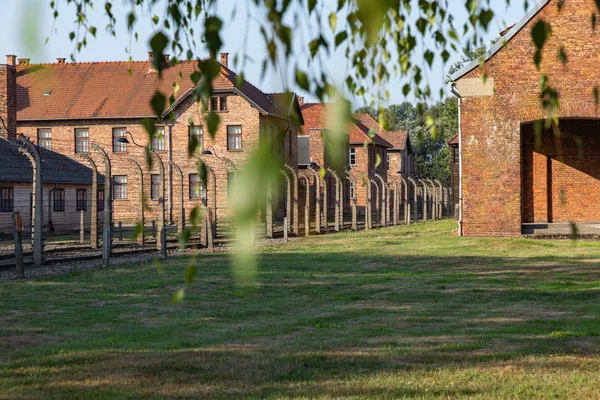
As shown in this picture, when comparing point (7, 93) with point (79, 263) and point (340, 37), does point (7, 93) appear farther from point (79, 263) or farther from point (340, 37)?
point (340, 37)

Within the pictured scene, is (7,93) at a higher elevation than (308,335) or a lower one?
higher

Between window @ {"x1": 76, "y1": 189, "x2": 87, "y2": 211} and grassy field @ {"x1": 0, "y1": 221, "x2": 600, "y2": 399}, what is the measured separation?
79.0 feet

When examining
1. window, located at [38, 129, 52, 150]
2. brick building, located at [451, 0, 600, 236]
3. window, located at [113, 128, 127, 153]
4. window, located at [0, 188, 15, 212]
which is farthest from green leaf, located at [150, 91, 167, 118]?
window, located at [38, 129, 52, 150]

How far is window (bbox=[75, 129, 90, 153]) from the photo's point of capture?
2042 inches

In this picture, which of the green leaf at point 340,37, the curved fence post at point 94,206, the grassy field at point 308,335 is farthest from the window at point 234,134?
the green leaf at point 340,37

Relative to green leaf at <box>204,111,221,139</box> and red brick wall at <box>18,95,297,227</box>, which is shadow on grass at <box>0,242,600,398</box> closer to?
green leaf at <box>204,111,221,139</box>

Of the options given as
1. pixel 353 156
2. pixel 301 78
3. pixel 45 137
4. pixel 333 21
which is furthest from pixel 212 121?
pixel 353 156

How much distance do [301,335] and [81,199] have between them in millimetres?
33175

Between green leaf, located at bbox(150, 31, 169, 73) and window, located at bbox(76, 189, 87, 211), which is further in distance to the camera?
window, located at bbox(76, 189, 87, 211)

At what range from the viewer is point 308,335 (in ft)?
30.9

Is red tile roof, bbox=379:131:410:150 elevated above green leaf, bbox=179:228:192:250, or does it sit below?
above

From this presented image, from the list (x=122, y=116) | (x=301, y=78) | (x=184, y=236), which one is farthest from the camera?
(x=122, y=116)

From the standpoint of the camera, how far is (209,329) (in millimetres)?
9977

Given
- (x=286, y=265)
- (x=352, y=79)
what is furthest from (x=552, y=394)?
(x=286, y=265)
